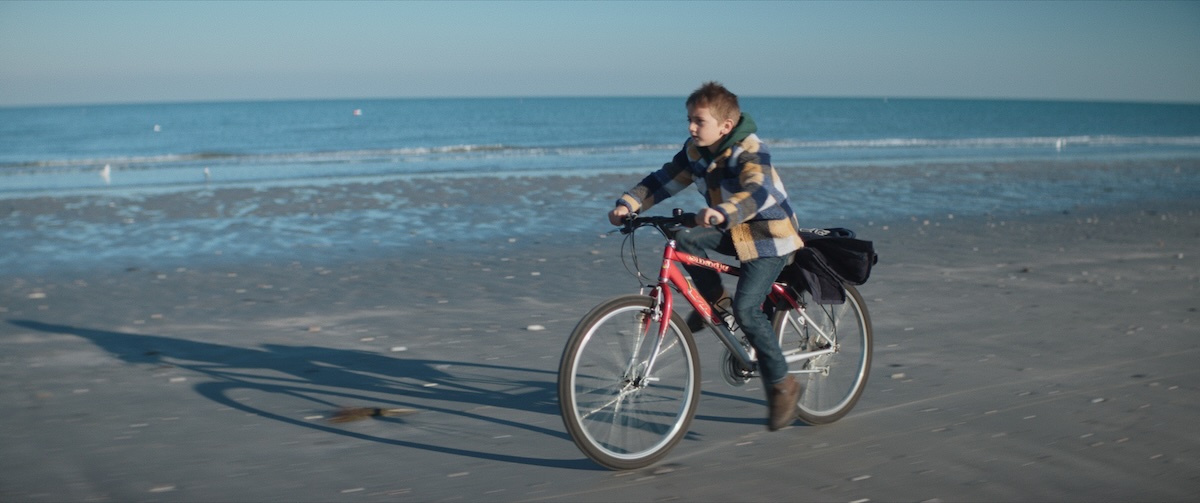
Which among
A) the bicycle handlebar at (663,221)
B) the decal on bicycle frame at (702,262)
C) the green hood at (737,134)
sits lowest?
the decal on bicycle frame at (702,262)

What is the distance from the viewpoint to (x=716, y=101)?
4.31m

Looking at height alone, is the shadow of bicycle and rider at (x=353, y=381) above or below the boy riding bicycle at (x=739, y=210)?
below

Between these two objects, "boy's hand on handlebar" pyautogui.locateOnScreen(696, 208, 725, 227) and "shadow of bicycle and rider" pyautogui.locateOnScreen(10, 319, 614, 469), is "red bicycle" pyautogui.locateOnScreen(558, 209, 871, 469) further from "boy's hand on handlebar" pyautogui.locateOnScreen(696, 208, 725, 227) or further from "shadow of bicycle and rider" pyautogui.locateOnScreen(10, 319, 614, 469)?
"shadow of bicycle and rider" pyautogui.locateOnScreen(10, 319, 614, 469)

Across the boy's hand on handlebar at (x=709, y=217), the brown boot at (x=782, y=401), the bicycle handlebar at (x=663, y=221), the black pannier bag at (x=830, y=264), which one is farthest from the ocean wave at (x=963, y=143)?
the boy's hand on handlebar at (x=709, y=217)

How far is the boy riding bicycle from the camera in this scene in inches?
169

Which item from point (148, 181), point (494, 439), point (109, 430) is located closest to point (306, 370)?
point (109, 430)

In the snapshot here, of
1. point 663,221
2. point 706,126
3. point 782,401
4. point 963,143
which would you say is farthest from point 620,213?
point 963,143

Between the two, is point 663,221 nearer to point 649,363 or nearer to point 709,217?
point 709,217

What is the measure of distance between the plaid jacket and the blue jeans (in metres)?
0.07

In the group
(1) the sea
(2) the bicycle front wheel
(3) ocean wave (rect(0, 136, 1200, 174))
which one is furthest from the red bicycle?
(3) ocean wave (rect(0, 136, 1200, 174))

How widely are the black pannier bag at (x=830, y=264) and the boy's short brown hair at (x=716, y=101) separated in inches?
31.5

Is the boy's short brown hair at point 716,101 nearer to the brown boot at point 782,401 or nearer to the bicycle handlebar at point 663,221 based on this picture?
the bicycle handlebar at point 663,221

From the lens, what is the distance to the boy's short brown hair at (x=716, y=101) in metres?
4.30

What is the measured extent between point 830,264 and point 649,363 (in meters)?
1.09
